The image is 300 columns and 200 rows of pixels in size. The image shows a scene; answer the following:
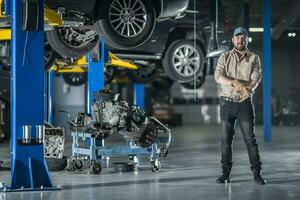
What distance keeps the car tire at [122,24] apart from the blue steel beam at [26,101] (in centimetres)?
128

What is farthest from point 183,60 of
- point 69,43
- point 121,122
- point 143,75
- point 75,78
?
point 75,78

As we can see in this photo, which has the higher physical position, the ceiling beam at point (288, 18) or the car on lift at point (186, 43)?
the ceiling beam at point (288, 18)

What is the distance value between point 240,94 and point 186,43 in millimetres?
4582

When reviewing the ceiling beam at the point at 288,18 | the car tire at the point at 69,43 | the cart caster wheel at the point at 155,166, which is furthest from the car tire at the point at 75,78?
the cart caster wheel at the point at 155,166

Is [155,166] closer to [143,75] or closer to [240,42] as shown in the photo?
[240,42]

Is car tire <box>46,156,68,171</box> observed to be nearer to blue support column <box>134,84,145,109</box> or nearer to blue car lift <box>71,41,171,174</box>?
blue car lift <box>71,41,171,174</box>

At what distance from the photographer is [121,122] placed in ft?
25.5

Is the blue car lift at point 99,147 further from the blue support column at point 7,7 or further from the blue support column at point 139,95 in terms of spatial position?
the blue support column at point 139,95

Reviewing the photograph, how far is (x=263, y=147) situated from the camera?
1165 cm

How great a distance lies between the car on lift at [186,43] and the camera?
9.57 m

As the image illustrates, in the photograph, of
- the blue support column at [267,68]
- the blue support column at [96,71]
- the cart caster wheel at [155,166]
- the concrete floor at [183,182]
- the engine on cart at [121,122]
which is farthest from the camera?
the blue support column at [267,68]

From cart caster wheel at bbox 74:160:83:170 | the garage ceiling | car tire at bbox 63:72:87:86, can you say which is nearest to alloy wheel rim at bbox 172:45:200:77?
cart caster wheel at bbox 74:160:83:170

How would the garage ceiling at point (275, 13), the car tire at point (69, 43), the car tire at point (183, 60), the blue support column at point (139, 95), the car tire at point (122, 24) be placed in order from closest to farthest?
the car tire at point (122, 24) → the car tire at point (69, 43) → the car tire at point (183, 60) → the blue support column at point (139, 95) → the garage ceiling at point (275, 13)

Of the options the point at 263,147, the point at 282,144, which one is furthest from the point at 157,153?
the point at 282,144
